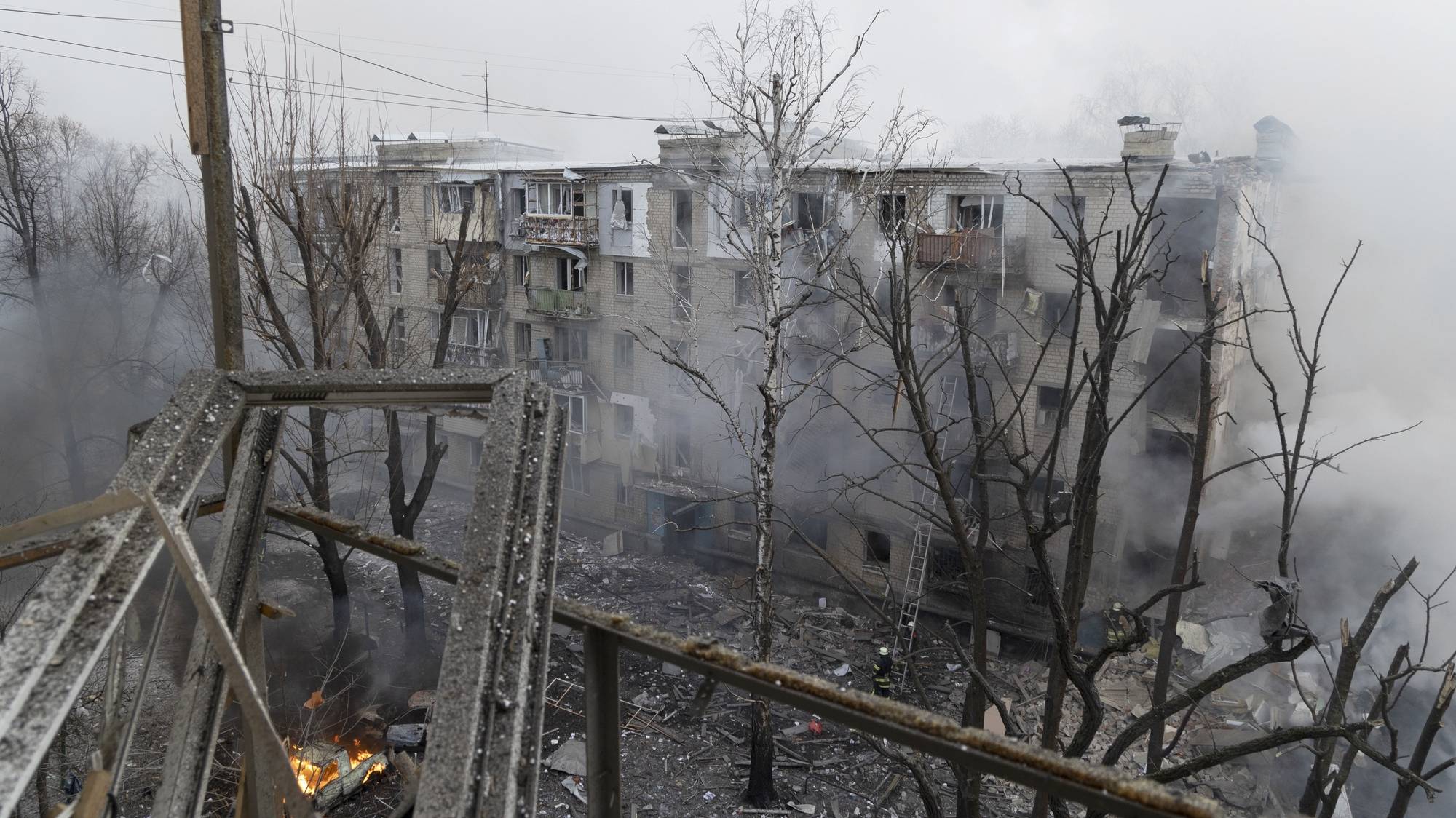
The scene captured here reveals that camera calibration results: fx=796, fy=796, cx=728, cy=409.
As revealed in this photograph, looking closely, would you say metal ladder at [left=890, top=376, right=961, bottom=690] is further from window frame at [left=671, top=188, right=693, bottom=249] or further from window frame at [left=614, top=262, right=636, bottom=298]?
window frame at [left=614, top=262, right=636, bottom=298]

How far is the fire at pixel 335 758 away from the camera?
946 centimetres

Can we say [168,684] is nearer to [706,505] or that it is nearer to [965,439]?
[706,505]

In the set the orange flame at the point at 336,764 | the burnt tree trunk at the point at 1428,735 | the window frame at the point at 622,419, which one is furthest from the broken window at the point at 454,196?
the burnt tree trunk at the point at 1428,735

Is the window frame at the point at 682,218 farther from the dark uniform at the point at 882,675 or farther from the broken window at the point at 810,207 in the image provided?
the dark uniform at the point at 882,675

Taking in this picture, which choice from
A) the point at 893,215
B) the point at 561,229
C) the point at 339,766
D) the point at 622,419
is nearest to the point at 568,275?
the point at 561,229

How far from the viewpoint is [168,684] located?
41.8ft

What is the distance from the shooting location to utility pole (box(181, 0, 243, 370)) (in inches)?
182

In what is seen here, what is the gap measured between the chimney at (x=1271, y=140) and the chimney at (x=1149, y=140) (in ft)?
9.21

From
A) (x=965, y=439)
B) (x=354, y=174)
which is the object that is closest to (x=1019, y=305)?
(x=965, y=439)

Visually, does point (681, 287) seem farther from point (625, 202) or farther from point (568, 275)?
point (568, 275)

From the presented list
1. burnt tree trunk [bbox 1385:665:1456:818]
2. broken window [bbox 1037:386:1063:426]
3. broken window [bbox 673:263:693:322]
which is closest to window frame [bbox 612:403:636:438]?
broken window [bbox 673:263:693:322]

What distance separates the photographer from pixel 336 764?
414 inches

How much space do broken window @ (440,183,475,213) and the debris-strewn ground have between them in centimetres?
1091

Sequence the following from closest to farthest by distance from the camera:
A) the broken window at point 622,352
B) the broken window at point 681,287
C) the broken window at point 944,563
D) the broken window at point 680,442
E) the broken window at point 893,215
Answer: the broken window at point 893,215 → the broken window at point 944,563 → the broken window at point 681,287 → the broken window at point 680,442 → the broken window at point 622,352
